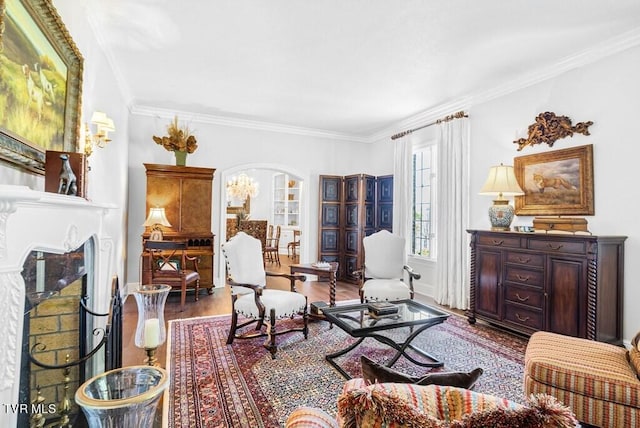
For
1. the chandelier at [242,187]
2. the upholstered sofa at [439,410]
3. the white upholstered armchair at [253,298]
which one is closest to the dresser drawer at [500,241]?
the white upholstered armchair at [253,298]

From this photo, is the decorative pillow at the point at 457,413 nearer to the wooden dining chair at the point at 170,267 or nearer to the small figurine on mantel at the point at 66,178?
the small figurine on mantel at the point at 66,178

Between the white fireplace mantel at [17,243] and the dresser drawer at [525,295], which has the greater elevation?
the white fireplace mantel at [17,243]

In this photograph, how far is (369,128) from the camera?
6.61 metres

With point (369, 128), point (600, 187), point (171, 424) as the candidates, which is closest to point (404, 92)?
point (369, 128)

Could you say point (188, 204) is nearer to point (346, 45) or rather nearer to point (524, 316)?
point (346, 45)

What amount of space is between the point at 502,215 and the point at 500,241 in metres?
0.30

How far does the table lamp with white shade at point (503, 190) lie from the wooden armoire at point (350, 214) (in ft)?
8.84

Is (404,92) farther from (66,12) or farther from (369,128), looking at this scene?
(66,12)

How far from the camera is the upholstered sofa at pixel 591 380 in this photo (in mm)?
1811

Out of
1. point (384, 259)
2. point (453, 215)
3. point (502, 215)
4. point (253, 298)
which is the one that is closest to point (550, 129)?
point (502, 215)

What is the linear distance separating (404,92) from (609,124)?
7.38 ft

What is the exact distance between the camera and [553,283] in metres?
3.26

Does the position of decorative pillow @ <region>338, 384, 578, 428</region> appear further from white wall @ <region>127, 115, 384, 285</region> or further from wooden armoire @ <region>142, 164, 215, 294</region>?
white wall @ <region>127, 115, 384, 285</region>

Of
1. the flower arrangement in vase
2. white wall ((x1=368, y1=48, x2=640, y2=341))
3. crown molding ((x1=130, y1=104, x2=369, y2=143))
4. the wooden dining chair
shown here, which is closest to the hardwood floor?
the wooden dining chair
